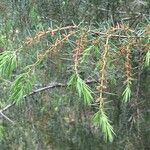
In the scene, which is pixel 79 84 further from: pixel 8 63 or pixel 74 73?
pixel 8 63

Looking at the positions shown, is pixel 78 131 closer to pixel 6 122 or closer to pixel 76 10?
pixel 6 122

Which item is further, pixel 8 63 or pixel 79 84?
pixel 8 63

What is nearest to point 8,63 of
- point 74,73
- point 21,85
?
point 21,85

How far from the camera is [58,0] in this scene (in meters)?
1.89

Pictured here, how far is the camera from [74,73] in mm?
1209

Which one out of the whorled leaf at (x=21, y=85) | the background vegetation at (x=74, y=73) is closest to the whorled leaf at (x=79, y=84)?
the background vegetation at (x=74, y=73)

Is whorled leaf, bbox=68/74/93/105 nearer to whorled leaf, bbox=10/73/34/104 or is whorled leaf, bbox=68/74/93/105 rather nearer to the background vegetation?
the background vegetation

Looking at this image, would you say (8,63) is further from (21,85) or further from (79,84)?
(79,84)

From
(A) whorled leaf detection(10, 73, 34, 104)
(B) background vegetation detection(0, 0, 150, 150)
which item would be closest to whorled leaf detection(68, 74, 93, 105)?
(B) background vegetation detection(0, 0, 150, 150)

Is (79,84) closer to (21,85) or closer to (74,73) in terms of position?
(74,73)

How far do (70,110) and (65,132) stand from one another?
232mm

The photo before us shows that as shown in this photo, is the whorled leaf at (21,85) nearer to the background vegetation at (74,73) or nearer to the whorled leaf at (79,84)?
the background vegetation at (74,73)

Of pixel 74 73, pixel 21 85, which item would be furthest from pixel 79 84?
pixel 21 85

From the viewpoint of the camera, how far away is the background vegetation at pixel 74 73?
4.25ft
